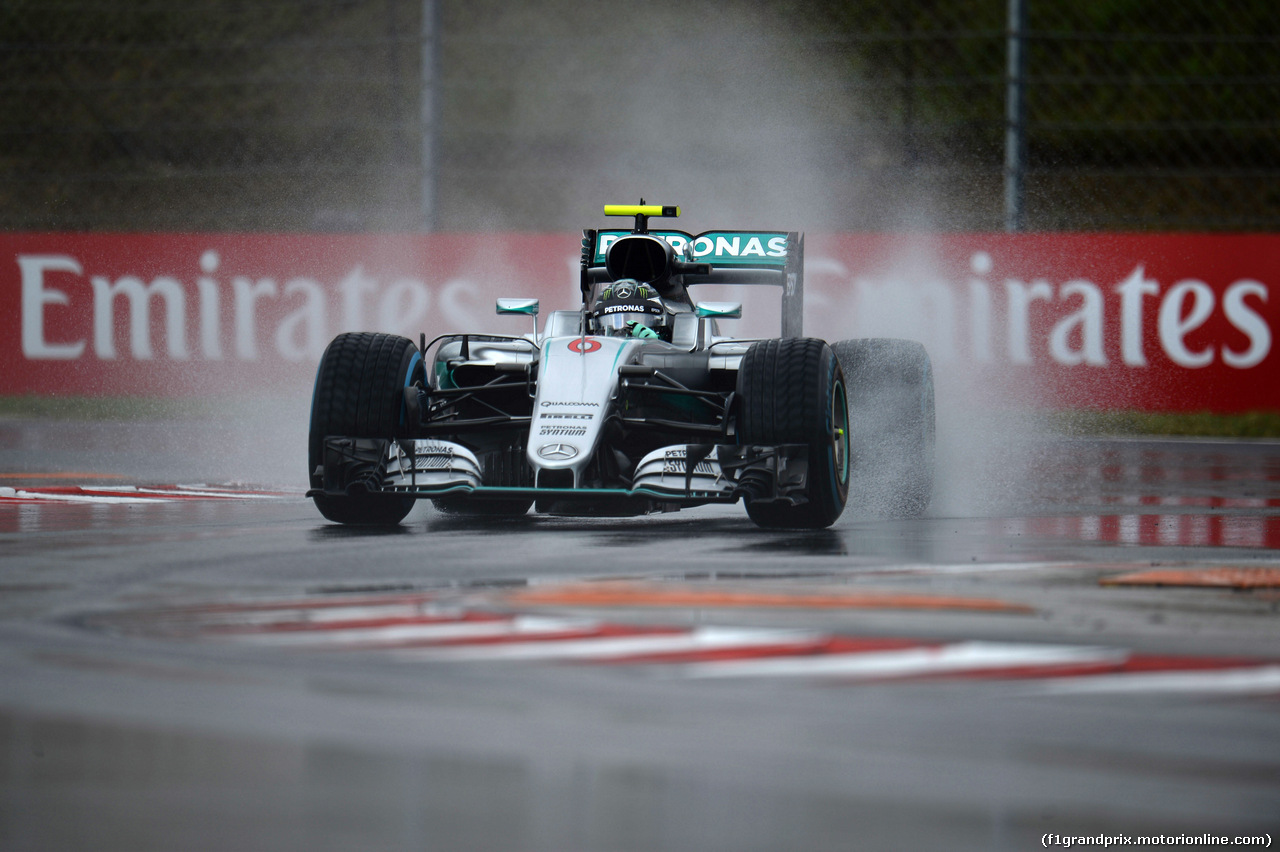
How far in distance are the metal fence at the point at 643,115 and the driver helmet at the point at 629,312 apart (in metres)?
12.5

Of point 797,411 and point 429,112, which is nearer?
point 797,411

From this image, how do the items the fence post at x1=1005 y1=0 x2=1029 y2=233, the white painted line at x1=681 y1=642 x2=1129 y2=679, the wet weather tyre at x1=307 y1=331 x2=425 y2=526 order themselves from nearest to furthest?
the white painted line at x1=681 y1=642 x2=1129 y2=679
the wet weather tyre at x1=307 y1=331 x2=425 y2=526
the fence post at x1=1005 y1=0 x2=1029 y2=233

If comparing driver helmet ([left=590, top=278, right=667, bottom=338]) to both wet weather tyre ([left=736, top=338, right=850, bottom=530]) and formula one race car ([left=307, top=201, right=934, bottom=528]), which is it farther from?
wet weather tyre ([left=736, top=338, right=850, bottom=530])

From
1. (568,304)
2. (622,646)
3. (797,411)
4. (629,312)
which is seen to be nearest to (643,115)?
(568,304)

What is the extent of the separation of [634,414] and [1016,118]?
11.1 meters

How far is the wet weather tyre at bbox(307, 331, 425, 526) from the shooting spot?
9789 mm

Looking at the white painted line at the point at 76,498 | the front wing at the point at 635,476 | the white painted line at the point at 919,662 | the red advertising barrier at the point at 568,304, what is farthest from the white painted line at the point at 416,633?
the red advertising barrier at the point at 568,304

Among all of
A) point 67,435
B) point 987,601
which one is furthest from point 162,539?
point 67,435

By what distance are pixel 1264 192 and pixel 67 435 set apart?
20.9 metres

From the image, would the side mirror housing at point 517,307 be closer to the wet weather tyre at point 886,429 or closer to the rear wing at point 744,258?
the rear wing at point 744,258

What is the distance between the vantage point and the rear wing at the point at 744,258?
11.3 m

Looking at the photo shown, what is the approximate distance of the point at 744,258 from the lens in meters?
11.5

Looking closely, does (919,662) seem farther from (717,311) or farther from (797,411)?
(717,311)

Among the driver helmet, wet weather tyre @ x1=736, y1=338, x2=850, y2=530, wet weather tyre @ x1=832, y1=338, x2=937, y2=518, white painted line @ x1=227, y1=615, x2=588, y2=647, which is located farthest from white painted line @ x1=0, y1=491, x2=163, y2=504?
white painted line @ x1=227, y1=615, x2=588, y2=647
